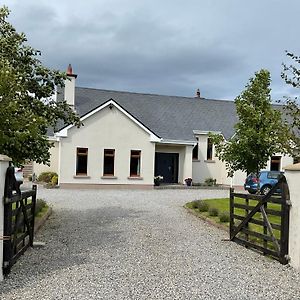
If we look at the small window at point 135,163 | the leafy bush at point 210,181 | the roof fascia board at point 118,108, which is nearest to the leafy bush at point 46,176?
the roof fascia board at point 118,108

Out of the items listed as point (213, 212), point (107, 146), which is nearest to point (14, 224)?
point (213, 212)

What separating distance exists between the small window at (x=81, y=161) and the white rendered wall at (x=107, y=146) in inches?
10.8

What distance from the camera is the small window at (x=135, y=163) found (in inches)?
1129

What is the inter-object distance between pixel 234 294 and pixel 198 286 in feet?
1.96

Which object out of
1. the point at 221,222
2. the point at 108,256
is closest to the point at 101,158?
the point at 221,222

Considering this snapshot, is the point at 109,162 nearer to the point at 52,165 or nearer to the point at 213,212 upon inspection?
the point at 52,165

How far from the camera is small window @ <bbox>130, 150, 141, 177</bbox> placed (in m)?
28.7

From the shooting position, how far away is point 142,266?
25.6 ft

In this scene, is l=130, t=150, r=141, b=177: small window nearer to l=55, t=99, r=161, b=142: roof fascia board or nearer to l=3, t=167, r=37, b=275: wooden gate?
l=55, t=99, r=161, b=142: roof fascia board

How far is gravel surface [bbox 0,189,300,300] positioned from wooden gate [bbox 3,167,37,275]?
9.8 inches

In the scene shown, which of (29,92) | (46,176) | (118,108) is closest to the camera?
(29,92)

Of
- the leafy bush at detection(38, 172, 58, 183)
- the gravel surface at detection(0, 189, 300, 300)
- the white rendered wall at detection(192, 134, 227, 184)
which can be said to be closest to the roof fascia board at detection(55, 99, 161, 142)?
the leafy bush at detection(38, 172, 58, 183)

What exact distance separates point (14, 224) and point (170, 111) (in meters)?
27.9

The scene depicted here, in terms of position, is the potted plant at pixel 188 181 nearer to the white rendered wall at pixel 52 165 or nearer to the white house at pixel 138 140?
the white house at pixel 138 140
